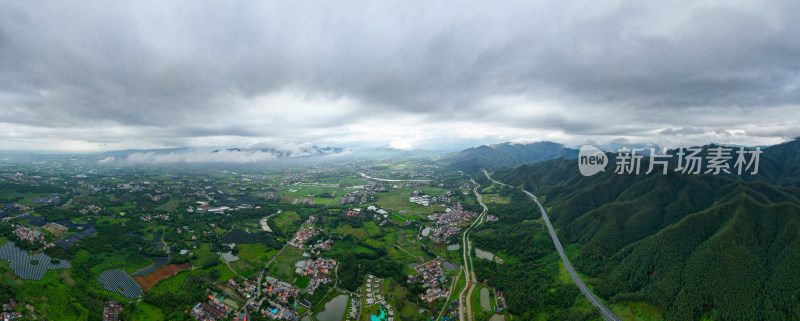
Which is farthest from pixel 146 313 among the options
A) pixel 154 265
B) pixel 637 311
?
pixel 637 311

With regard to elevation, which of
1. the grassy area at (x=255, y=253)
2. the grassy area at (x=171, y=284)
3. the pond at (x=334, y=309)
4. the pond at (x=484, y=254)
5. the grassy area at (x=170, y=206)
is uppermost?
the grassy area at (x=170, y=206)

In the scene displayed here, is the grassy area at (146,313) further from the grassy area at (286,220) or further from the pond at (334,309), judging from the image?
the grassy area at (286,220)

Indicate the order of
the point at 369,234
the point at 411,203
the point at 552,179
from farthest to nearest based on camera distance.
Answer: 1. the point at 552,179
2. the point at 411,203
3. the point at 369,234

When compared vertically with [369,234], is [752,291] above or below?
above

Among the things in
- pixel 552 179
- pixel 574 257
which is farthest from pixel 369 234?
pixel 552 179

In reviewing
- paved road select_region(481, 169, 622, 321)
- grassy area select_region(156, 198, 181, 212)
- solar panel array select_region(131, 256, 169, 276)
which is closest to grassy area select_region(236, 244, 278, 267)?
solar panel array select_region(131, 256, 169, 276)

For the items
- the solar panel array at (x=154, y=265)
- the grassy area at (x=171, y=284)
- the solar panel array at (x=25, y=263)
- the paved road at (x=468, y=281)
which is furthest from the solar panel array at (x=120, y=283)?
the paved road at (x=468, y=281)

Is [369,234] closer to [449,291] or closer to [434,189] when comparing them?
[449,291]
